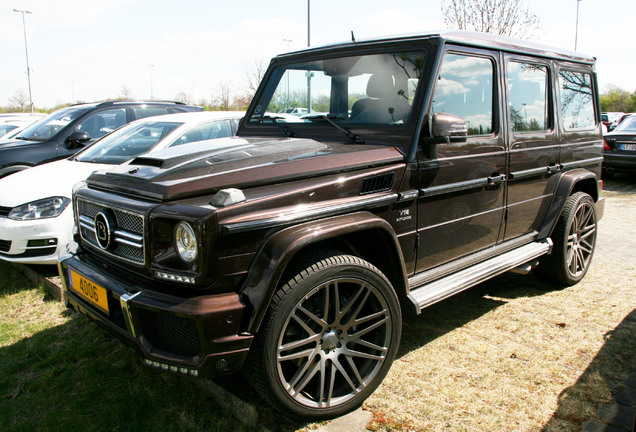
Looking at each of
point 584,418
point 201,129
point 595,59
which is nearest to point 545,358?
point 584,418

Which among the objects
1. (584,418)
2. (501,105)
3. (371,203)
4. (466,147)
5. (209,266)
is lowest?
(584,418)

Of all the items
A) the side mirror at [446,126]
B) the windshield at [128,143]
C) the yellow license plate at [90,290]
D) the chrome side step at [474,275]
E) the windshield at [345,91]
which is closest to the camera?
the yellow license plate at [90,290]

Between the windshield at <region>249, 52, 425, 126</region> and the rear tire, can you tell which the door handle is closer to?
the windshield at <region>249, 52, 425, 126</region>

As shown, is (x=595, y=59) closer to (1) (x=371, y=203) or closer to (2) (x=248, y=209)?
(1) (x=371, y=203)

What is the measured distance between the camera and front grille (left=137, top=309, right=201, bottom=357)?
88.9 inches

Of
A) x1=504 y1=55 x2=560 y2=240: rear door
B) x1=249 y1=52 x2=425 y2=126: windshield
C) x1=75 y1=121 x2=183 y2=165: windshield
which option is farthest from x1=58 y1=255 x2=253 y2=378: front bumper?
x1=75 y1=121 x2=183 y2=165: windshield

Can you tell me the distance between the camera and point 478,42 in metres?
3.54

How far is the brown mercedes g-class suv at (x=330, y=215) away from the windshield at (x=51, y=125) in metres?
4.50

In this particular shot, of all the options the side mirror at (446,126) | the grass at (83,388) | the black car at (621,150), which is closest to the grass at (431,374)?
the grass at (83,388)

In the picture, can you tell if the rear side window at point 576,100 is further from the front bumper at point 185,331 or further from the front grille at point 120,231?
the front grille at point 120,231

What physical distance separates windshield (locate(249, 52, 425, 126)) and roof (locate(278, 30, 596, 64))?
106mm

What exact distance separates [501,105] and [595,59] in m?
2.11

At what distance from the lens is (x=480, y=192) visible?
3.61m

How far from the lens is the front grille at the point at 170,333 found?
2258mm
